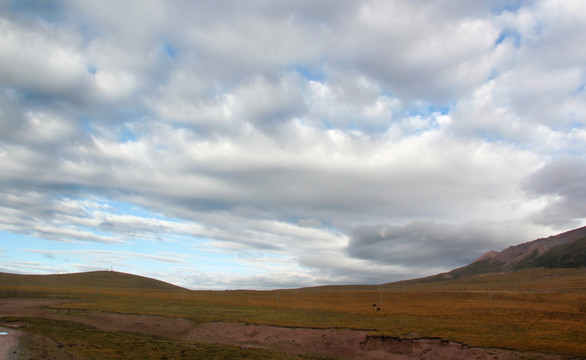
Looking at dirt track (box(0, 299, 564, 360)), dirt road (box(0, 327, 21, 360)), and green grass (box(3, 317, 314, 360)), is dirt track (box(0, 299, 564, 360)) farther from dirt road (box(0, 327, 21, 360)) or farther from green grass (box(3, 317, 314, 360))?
dirt road (box(0, 327, 21, 360))

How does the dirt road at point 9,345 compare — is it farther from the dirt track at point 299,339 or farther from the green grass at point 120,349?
the dirt track at point 299,339

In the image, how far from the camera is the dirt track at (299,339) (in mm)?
34969

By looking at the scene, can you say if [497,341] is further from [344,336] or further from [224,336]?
[224,336]

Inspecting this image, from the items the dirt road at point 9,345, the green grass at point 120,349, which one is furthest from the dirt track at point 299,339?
the dirt road at point 9,345

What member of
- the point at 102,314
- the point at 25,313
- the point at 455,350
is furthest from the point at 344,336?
the point at 25,313

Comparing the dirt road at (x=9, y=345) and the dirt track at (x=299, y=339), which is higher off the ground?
the dirt road at (x=9, y=345)

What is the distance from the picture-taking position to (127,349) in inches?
1300

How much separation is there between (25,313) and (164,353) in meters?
39.3

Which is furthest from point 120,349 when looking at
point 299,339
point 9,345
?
point 299,339

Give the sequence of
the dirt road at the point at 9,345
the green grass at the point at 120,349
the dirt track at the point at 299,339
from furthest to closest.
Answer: the dirt track at the point at 299,339 → the green grass at the point at 120,349 → the dirt road at the point at 9,345

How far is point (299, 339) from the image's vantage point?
43.1 meters

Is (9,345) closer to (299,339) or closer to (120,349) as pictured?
(120,349)

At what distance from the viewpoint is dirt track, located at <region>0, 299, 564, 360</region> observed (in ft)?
115

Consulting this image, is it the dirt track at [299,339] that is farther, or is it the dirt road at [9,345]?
the dirt track at [299,339]
